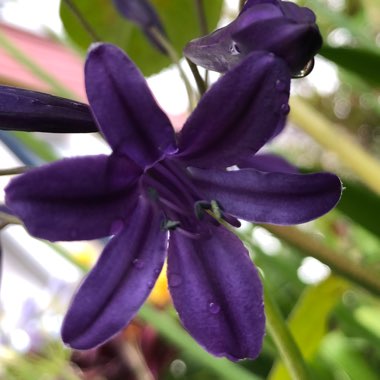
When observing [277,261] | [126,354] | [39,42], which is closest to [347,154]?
[277,261]

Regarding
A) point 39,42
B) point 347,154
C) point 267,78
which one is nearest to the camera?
point 267,78

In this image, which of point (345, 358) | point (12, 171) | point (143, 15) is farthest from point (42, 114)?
point (345, 358)

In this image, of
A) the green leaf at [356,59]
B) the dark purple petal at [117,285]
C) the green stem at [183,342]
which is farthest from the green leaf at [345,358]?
the dark purple petal at [117,285]

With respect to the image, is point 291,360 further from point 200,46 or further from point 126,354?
point 126,354

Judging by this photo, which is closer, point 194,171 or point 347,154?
point 194,171

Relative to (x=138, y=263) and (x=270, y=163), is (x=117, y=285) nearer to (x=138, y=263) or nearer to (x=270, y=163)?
(x=138, y=263)

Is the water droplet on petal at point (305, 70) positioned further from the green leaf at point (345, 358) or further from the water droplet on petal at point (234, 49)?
the green leaf at point (345, 358)
